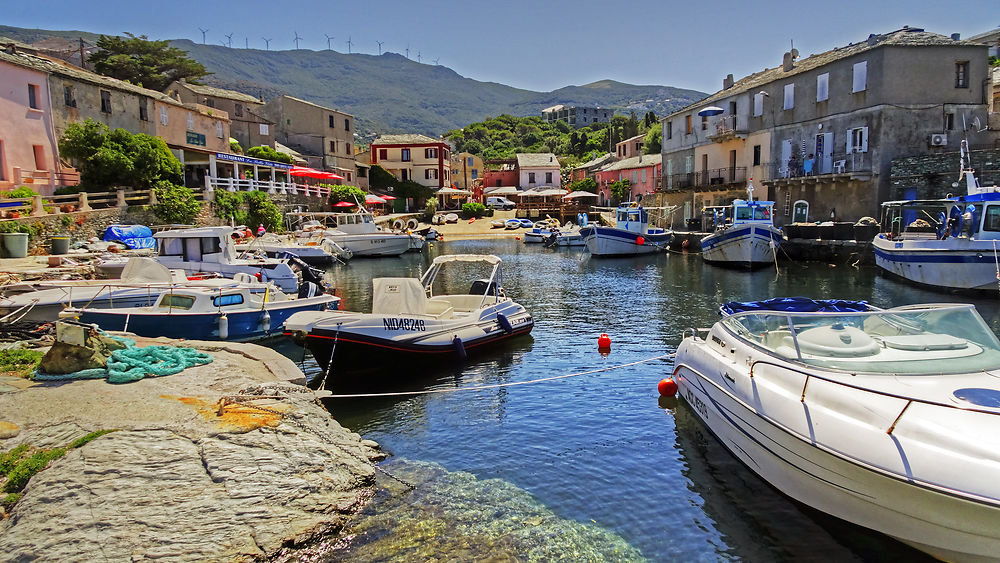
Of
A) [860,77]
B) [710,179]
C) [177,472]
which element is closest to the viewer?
[177,472]

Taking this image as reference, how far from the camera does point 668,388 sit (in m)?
Result: 13.4

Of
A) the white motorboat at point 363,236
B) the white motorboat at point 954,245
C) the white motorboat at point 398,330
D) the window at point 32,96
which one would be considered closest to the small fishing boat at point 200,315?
the white motorboat at point 398,330

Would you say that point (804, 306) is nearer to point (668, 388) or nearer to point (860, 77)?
point (668, 388)

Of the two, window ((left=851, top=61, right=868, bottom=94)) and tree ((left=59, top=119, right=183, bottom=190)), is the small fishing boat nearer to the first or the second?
tree ((left=59, top=119, right=183, bottom=190))

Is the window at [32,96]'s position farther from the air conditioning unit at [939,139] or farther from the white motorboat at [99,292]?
the air conditioning unit at [939,139]

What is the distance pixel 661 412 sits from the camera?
12.7 metres

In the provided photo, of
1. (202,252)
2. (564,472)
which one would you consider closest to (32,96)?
(202,252)

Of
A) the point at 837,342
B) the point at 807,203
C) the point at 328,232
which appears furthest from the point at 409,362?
the point at 807,203

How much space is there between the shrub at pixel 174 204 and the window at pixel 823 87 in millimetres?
41951

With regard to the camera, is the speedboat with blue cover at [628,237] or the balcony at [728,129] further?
the balcony at [728,129]

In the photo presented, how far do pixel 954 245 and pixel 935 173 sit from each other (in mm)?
12370

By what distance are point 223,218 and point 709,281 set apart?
3132 centimetres

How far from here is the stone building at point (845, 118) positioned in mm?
38188

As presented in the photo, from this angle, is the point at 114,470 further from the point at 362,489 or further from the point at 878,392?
the point at 878,392
